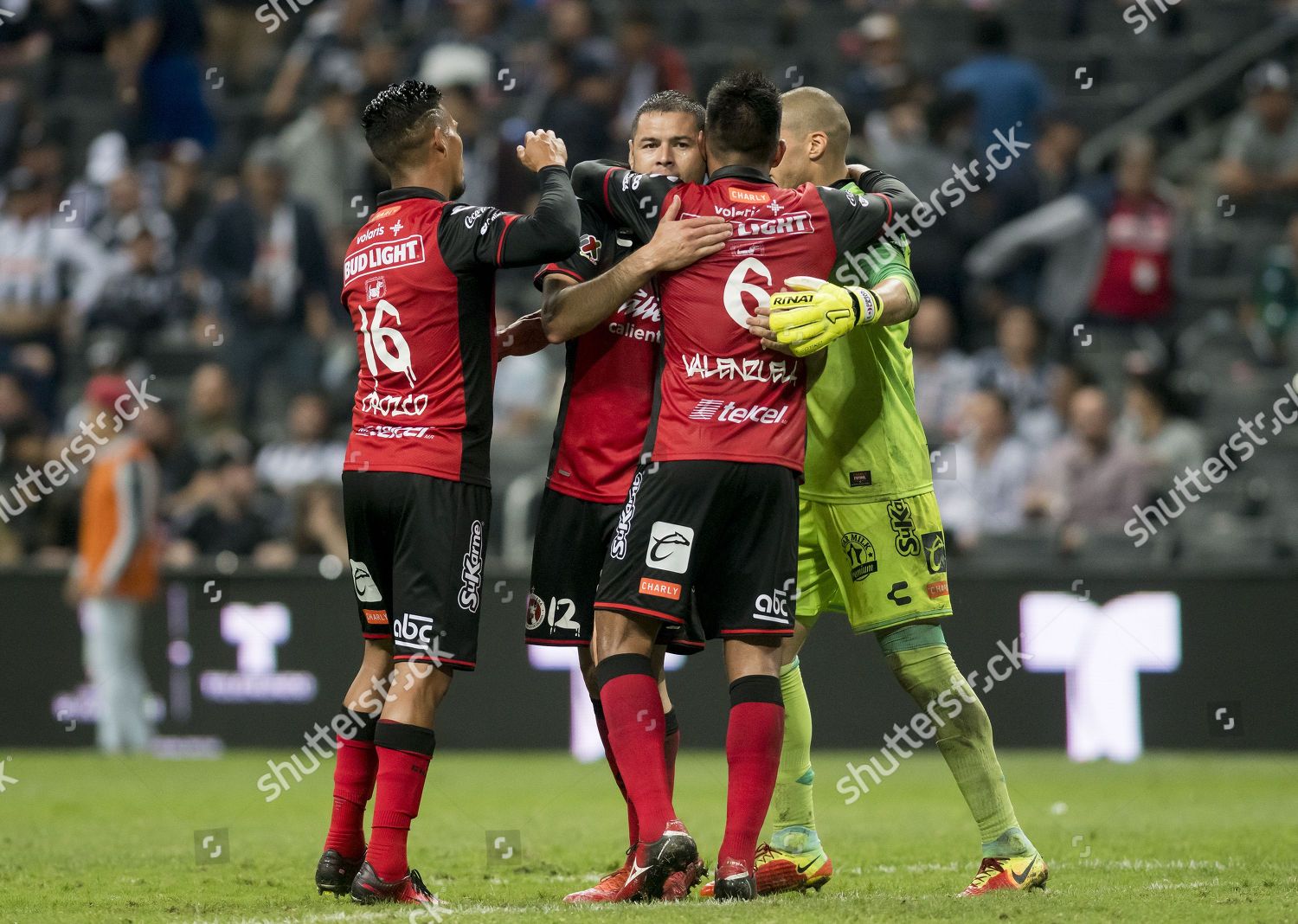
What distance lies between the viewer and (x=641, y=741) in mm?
5188

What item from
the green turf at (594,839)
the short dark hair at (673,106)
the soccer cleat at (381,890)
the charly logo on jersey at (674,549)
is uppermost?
the short dark hair at (673,106)

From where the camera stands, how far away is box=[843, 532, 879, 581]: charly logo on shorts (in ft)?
19.1

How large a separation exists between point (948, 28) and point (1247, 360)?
4993mm

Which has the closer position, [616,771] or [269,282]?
[616,771]

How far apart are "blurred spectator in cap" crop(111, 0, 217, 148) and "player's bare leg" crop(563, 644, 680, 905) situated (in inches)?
452

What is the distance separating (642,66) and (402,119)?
9.14 m

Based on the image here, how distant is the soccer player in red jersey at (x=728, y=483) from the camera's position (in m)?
5.18

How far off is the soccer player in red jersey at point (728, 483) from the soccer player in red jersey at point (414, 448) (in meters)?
0.46

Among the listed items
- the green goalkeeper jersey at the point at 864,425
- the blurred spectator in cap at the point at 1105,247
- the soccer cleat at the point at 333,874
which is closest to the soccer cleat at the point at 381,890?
the soccer cleat at the point at 333,874

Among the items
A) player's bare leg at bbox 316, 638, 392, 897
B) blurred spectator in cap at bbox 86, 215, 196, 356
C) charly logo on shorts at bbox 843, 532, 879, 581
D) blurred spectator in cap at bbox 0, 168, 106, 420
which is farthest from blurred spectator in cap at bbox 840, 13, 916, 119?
player's bare leg at bbox 316, 638, 392, 897

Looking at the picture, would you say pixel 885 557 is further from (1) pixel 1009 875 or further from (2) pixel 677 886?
(2) pixel 677 886

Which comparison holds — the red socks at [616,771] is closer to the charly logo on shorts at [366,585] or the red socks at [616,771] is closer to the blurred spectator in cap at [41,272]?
the charly logo on shorts at [366,585]

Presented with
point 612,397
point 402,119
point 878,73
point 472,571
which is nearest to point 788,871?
point 472,571

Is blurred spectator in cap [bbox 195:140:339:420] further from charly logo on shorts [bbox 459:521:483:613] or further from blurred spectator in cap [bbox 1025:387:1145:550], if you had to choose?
charly logo on shorts [bbox 459:521:483:613]
